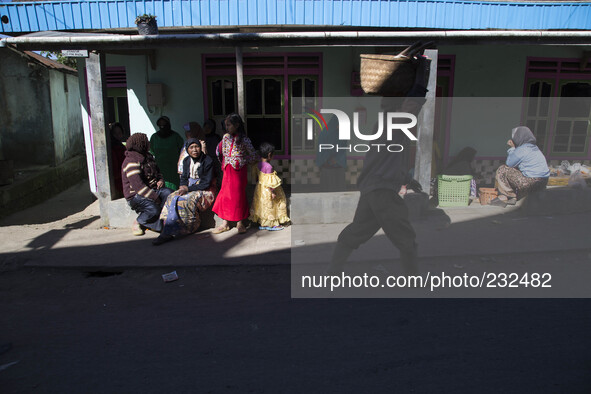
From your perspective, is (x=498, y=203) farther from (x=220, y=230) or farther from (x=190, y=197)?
(x=190, y=197)

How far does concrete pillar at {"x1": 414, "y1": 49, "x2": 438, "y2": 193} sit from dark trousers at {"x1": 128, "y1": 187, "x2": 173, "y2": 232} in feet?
12.0

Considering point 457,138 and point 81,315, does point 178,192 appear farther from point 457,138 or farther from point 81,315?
point 457,138

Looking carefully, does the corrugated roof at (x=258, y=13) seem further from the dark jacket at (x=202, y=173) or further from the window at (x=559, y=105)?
the dark jacket at (x=202, y=173)

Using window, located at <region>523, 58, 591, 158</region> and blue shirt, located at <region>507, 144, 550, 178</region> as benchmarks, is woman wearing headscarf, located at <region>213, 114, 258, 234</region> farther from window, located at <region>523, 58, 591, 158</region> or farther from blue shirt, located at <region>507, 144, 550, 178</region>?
window, located at <region>523, 58, 591, 158</region>

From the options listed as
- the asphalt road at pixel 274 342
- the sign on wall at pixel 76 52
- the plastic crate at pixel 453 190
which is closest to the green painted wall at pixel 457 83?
the plastic crate at pixel 453 190

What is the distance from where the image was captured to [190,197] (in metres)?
6.12

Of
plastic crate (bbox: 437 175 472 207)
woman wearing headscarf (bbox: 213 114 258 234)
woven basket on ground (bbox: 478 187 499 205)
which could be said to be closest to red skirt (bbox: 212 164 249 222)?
woman wearing headscarf (bbox: 213 114 258 234)

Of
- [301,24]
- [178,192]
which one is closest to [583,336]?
[178,192]

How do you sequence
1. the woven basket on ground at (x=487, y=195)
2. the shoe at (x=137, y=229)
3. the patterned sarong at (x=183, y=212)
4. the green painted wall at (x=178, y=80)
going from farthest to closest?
the green painted wall at (x=178, y=80)
the woven basket on ground at (x=487, y=195)
the shoe at (x=137, y=229)
the patterned sarong at (x=183, y=212)

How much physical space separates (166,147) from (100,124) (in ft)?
3.91

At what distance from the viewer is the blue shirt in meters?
7.12

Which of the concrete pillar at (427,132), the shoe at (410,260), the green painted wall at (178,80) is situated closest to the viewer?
the shoe at (410,260)

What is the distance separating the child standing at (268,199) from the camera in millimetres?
6250

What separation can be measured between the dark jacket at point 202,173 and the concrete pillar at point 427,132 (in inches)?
118
